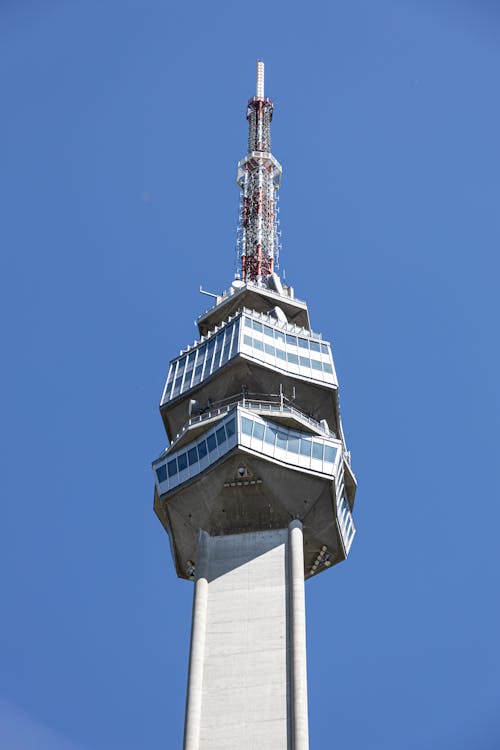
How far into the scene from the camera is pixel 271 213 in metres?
107

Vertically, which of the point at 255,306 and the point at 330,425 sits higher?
the point at 255,306

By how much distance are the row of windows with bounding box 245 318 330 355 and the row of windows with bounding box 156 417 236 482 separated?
35.5ft

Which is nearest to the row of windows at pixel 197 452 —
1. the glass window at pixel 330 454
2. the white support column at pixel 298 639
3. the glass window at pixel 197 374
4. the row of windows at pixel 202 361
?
the glass window at pixel 330 454

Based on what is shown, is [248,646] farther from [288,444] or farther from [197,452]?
[197,452]

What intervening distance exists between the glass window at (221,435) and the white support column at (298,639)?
7.07 m

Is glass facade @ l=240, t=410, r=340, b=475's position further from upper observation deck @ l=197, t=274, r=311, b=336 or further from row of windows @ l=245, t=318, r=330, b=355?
upper observation deck @ l=197, t=274, r=311, b=336

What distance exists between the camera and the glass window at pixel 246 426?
79700 mm

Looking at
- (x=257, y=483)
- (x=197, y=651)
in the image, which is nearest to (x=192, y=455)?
(x=257, y=483)

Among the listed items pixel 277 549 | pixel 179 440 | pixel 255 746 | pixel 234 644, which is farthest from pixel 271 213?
pixel 255 746

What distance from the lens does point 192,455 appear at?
81.3 m

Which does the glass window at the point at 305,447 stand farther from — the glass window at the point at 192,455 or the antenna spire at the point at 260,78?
the antenna spire at the point at 260,78

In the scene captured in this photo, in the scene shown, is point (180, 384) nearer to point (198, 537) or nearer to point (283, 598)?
point (198, 537)

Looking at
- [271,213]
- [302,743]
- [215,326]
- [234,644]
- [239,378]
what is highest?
[271,213]

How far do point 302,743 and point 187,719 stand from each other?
7031 mm
